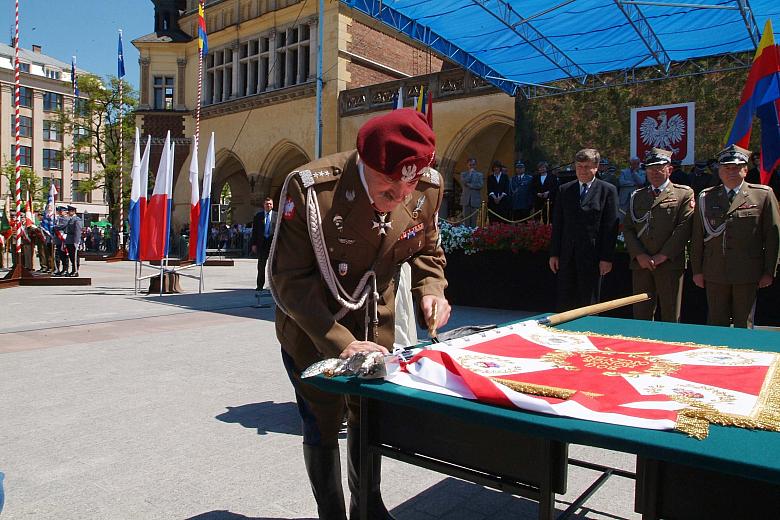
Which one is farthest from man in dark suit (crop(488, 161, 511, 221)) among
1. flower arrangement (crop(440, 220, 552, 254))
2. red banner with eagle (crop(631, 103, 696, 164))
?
red banner with eagle (crop(631, 103, 696, 164))

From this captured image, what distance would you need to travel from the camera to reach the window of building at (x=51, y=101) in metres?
70.5

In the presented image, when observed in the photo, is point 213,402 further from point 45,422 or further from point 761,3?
point 761,3

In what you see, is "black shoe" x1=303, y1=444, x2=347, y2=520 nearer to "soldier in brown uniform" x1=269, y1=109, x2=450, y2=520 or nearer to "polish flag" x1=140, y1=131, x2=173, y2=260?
"soldier in brown uniform" x1=269, y1=109, x2=450, y2=520

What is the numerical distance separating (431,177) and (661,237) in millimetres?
4583

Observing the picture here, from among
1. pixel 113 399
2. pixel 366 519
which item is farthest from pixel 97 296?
pixel 366 519

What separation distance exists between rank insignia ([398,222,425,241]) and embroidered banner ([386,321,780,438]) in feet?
1.44

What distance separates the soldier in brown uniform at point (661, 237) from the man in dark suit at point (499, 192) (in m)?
7.75

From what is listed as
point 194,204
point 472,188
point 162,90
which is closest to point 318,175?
point 194,204

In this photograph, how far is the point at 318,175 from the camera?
7.30 ft

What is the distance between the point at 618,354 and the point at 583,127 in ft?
51.3

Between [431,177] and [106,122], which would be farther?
[106,122]

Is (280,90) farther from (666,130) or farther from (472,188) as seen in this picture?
(666,130)

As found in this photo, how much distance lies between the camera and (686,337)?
2725 mm

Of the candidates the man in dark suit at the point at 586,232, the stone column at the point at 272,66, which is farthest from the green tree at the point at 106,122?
the man in dark suit at the point at 586,232
